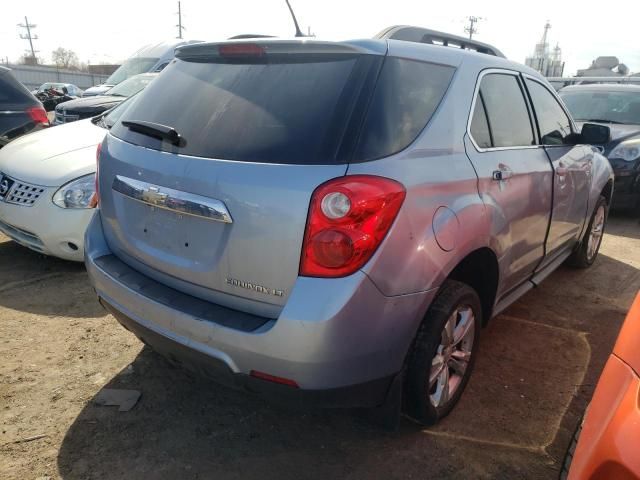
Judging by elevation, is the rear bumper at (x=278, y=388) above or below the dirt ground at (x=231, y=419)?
above

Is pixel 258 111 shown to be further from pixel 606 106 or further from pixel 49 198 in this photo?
pixel 606 106

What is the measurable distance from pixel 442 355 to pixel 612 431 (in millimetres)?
1112

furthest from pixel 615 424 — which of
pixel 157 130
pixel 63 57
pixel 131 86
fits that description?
pixel 63 57

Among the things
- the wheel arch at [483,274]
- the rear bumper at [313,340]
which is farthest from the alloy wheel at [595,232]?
the rear bumper at [313,340]

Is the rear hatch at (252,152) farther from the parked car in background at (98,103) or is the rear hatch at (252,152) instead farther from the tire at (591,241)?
the parked car in background at (98,103)

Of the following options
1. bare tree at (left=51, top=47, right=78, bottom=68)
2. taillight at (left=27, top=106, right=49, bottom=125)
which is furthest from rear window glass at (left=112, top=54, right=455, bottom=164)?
bare tree at (left=51, top=47, right=78, bottom=68)

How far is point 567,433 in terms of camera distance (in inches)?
101

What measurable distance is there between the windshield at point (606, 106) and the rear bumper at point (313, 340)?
707 cm

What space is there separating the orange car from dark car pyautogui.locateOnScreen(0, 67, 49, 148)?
20.6 feet

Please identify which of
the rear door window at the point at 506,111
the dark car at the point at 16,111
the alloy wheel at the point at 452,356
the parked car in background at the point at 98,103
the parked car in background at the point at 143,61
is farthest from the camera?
the parked car in background at the point at 143,61

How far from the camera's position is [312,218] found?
6.09 feet

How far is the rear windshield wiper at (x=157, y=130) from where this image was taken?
7.34 feet

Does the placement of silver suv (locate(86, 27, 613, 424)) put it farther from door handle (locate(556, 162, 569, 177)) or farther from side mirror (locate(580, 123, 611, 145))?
side mirror (locate(580, 123, 611, 145))

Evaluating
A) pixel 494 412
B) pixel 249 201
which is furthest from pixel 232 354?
pixel 494 412
